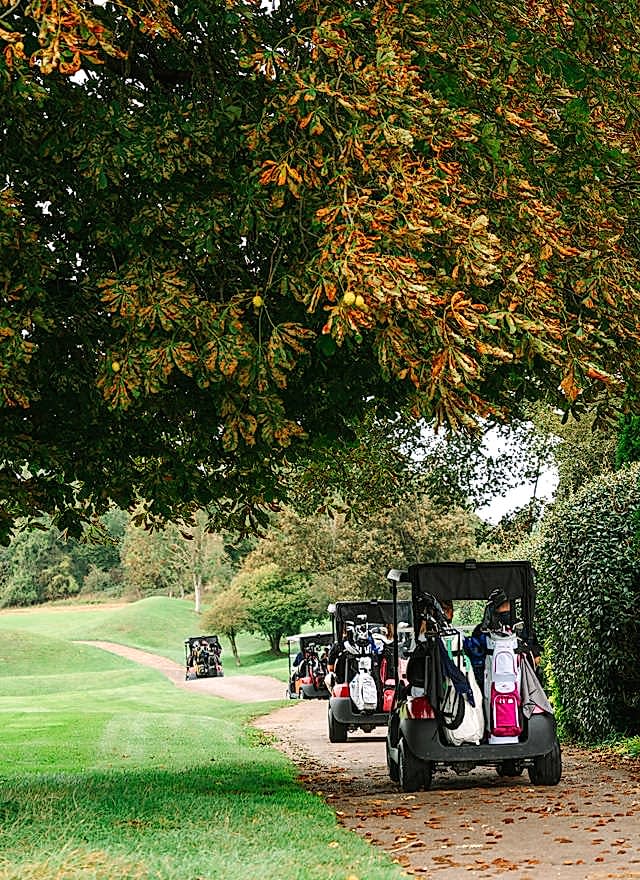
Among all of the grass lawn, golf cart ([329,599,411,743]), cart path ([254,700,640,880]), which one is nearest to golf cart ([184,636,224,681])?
the grass lawn

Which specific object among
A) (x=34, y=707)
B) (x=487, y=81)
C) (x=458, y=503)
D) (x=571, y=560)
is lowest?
(x=34, y=707)

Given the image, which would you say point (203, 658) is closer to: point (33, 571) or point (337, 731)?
point (337, 731)

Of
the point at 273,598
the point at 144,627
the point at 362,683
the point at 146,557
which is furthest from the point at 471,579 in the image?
the point at 146,557

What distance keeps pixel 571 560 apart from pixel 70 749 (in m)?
8.64

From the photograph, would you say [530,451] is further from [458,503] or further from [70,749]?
[70,749]

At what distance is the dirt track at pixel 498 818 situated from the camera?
23.5 ft

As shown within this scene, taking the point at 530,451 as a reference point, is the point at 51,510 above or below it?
below

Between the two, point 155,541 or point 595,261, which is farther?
point 155,541

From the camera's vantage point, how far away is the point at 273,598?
45.0 m

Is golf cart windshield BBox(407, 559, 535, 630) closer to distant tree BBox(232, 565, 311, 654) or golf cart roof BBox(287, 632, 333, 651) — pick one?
golf cart roof BBox(287, 632, 333, 651)

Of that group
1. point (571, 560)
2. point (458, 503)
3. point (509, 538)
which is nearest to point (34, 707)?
point (509, 538)

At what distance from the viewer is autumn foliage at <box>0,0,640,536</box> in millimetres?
6699

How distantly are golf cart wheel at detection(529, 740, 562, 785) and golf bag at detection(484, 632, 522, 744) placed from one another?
20.4 inches

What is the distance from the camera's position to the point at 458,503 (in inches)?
821
